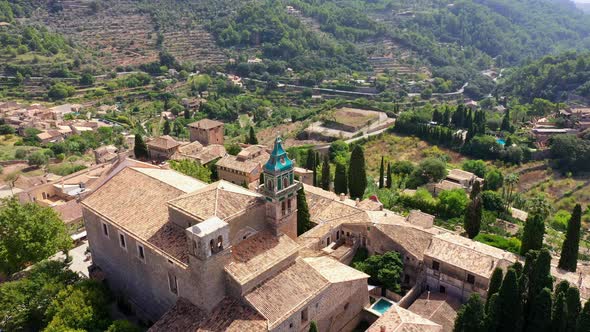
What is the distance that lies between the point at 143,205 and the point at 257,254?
9369 millimetres

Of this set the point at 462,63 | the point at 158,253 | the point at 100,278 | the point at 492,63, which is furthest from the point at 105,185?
the point at 492,63

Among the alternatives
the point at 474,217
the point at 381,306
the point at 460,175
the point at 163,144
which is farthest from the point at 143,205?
the point at 460,175

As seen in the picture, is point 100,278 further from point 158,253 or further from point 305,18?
point 305,18

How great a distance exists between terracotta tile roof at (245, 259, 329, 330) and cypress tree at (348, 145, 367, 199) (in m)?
24.4

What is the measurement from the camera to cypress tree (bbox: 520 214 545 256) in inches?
1475

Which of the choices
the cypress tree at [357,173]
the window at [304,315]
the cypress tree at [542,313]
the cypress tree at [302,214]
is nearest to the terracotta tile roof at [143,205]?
the window at [304,315]

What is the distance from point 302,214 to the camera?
1603 inches

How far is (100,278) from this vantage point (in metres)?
35.2

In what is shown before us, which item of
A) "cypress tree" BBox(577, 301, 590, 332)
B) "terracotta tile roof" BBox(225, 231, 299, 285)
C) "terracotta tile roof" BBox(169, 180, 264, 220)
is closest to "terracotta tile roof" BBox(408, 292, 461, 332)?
"cypress tree" BBox(577, 301, 590, 332)

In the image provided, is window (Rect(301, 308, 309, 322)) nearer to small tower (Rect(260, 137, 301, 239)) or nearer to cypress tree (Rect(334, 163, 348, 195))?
small tower (Rect(260, 137, 301, 239))

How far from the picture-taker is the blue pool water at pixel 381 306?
111 ft

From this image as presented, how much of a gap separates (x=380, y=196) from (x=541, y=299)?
29.9 metres

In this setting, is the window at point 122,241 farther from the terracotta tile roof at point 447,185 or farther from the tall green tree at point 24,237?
the terracotta tile roof at point 447,185

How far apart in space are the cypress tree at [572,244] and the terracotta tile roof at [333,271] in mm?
17344
